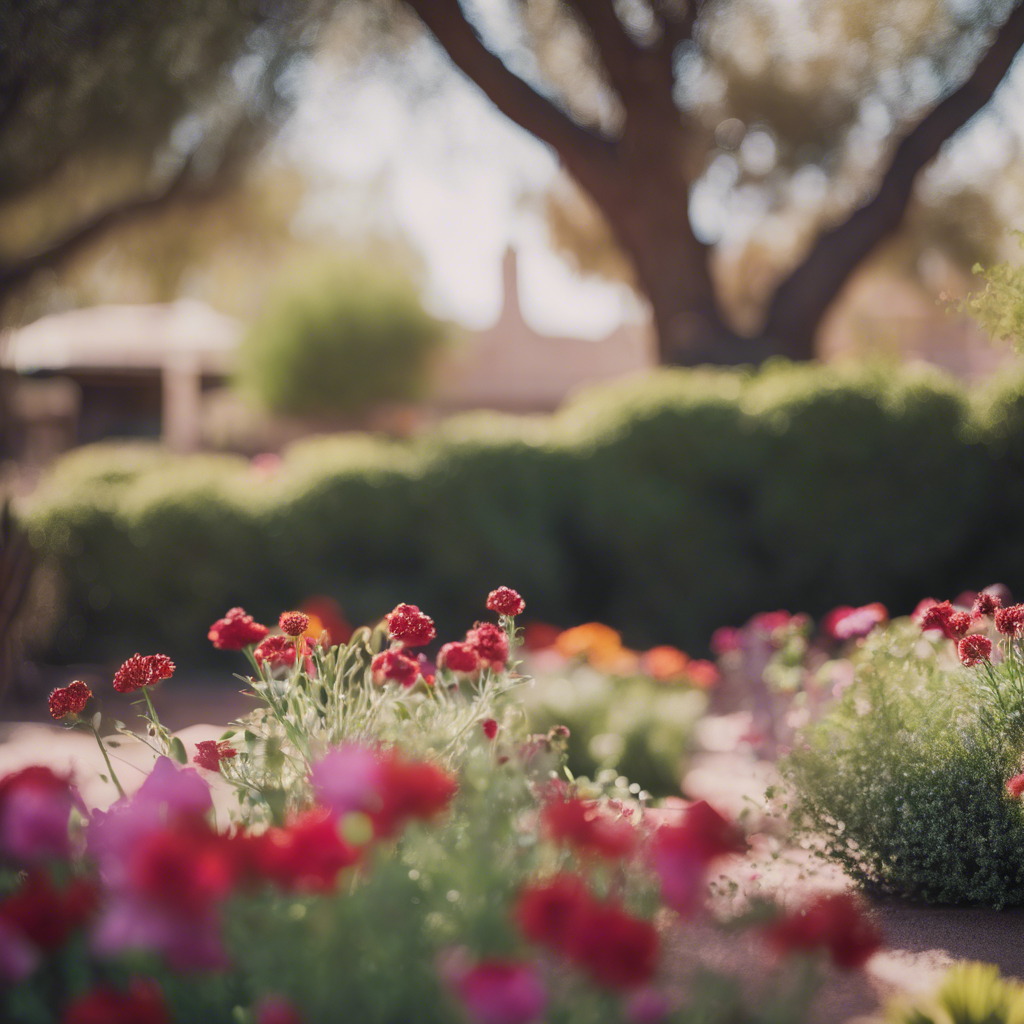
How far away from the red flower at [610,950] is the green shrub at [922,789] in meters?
1.97

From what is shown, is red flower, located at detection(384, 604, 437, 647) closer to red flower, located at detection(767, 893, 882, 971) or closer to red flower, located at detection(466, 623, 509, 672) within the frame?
red flower, located at detection(466, 623, 509, 672)

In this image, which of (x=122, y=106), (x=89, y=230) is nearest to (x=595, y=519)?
(x=122, y=106)

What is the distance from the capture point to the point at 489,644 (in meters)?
2.42

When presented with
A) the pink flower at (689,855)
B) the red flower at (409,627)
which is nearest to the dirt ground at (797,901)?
the pink flower at (689,855)

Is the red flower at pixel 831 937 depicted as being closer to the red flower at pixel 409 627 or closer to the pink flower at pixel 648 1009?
the pink flower at pixel 648 1009

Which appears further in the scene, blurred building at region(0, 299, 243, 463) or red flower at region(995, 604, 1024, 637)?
blurred building at region(0, 299, 243, 463)

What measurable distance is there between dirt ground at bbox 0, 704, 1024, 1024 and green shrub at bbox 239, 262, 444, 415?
12021 millimetres

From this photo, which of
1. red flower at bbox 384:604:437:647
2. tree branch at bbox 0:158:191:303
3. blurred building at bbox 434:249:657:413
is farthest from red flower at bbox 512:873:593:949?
blurred building at bbox 434:249:657:413

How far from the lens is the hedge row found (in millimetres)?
6395

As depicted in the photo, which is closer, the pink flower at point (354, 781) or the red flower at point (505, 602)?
the pink flower at point (354, 781)

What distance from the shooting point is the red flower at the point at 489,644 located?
7.93 feet

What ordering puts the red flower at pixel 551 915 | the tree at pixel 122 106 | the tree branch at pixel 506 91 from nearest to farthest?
the red flower at pixel 551 915 < the tree branch at pixel 506 91 < the tree at pixel 122 106

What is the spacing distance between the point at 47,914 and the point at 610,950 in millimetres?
799

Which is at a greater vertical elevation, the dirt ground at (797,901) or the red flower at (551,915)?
the red flower at (551,915)
